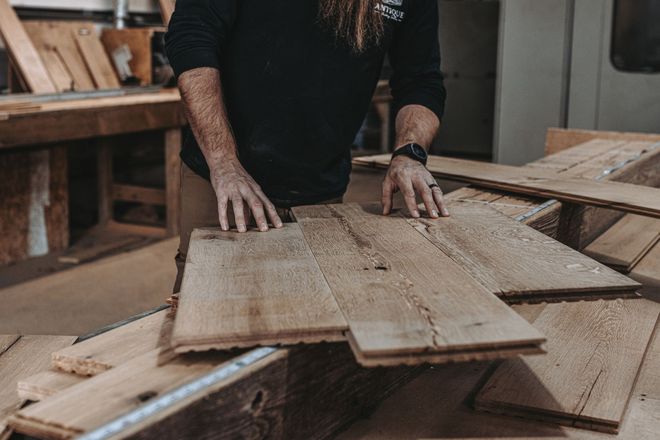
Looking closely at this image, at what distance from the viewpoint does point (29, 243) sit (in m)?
4.72

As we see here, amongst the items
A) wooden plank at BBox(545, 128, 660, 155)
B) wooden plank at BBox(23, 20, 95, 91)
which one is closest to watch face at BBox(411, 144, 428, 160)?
wooden plank at BBox(545, 128, 660, 155)

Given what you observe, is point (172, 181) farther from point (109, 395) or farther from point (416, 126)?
point (109, 395)

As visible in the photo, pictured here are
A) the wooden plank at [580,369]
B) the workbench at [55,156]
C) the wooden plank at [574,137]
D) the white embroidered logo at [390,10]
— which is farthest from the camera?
the workbench at [55,156]

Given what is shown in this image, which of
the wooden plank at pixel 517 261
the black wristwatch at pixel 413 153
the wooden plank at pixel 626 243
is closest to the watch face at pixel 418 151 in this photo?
the black wristwatch at pixel 413 153

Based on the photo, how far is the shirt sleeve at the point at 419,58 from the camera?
226cm

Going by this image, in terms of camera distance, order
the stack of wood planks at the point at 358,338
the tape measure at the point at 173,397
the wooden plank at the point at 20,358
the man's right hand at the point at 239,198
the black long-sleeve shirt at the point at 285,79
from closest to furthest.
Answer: the tape measure at the point at 173,397 < the stack of wood planks at the point at 358,338 < the wooden plank at the point at 20,358 < the man's right hand at the point at 239,198 < the black long-sleeve shirt at the point at 285,79

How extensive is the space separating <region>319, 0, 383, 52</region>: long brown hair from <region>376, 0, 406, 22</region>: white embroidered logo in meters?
0.01

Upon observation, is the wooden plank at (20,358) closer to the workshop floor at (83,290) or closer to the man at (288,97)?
the man at (288,97)

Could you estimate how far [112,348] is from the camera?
125cm

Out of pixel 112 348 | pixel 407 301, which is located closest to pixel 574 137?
pixel 407 301

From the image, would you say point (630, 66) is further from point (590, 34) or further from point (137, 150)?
point (137, 150)

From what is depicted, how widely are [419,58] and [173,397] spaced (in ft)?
5.28

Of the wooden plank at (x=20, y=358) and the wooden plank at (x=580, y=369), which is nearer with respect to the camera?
the wooden plank at (x=580, y=369)

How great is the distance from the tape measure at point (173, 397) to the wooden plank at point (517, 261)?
0.46m
